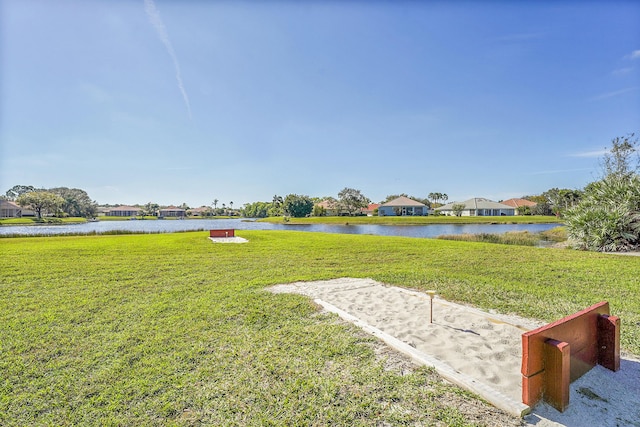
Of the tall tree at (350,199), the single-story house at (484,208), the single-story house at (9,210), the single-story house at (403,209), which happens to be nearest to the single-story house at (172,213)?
the single-story house at (9,210)

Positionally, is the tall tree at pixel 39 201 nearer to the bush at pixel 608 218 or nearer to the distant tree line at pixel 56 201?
the distant tree line at pixel 56 201

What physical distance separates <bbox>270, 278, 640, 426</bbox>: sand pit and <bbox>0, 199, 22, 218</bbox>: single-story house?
9703cm

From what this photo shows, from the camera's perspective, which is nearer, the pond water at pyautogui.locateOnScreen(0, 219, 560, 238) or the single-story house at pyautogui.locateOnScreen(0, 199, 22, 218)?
the pond water at pyautogui.locateOnScreen(0, 219, 560, 238)

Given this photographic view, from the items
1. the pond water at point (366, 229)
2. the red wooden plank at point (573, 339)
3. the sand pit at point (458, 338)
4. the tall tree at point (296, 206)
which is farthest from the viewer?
the tall tree at point (296, 206)

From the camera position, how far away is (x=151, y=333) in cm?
434

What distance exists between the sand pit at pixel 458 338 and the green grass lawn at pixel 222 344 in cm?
30

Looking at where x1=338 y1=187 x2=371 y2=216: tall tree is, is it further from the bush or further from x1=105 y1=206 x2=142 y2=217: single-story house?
x1=105 y1=206 x2=142 y2=217: single-story house

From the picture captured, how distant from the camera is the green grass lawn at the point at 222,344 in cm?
272

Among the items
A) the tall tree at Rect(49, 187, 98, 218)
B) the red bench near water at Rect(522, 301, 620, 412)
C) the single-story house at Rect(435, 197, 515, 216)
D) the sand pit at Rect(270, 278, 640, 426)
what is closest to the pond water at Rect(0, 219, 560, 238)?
the sand pit at Rect(270, 278, 640, 426)

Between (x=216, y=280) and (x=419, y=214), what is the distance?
7151 centimetres

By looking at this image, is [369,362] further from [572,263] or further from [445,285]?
[572,263]

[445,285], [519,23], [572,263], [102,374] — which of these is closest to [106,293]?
[102,374]

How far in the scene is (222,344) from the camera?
3.97 meters

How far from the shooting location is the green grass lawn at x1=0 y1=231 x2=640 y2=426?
272 centimetres
